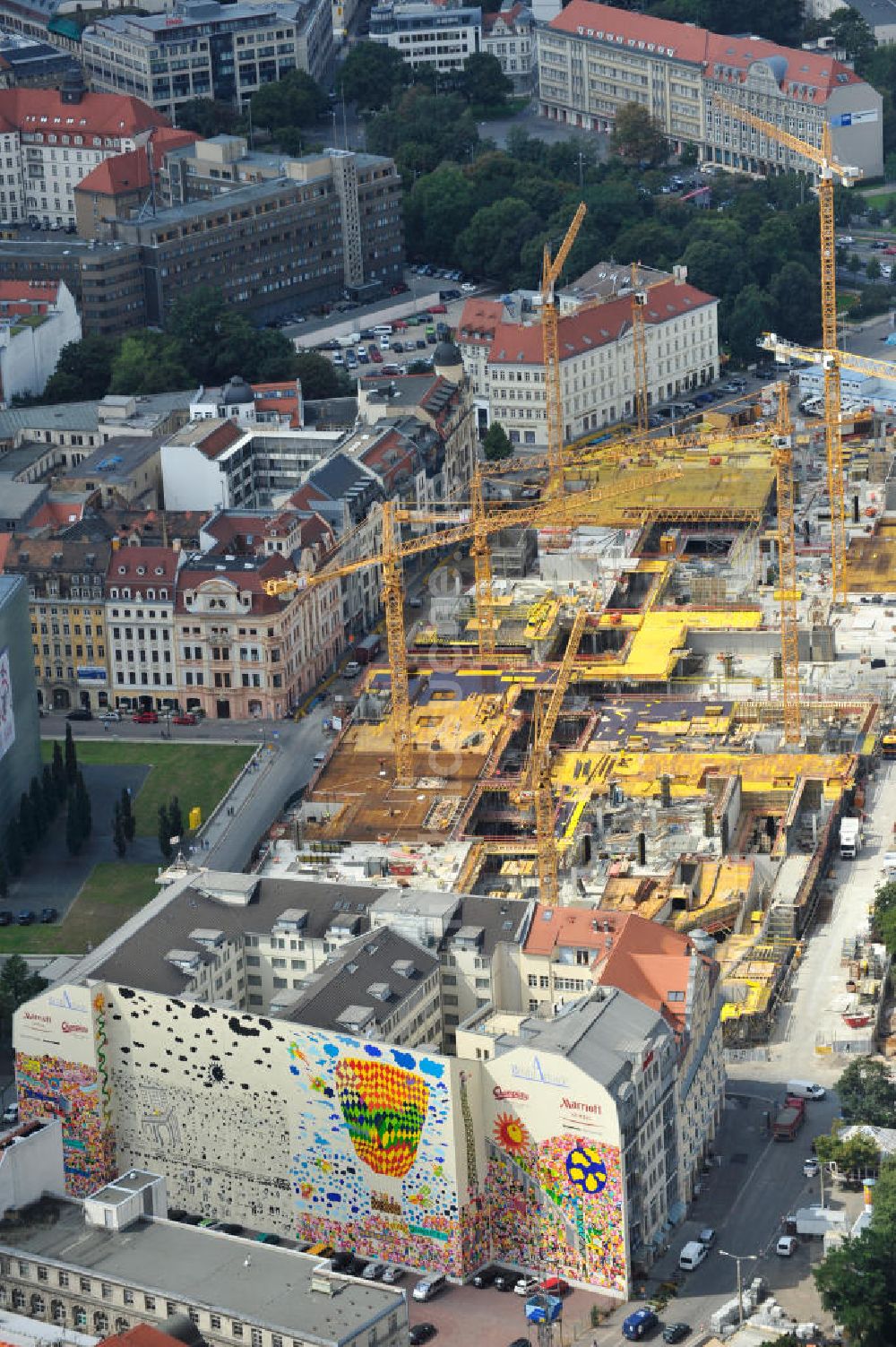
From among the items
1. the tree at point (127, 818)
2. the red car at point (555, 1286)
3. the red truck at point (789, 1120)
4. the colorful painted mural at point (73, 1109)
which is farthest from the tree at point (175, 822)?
the red car at point (555, 1286)

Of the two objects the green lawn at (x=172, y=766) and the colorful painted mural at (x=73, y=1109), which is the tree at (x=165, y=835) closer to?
the green lawn at (x=172, y=766)

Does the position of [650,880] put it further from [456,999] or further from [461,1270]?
[461,1270]

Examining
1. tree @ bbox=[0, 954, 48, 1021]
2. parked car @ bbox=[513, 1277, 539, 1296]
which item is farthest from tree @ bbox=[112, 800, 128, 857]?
parked car @ bbox=[513, 1277, 539, 1296]

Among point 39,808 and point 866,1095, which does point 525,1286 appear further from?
point 39,808

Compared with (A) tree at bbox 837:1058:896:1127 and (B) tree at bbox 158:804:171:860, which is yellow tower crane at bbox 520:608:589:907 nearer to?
(A) tree at bbox 837:1058:896:1127

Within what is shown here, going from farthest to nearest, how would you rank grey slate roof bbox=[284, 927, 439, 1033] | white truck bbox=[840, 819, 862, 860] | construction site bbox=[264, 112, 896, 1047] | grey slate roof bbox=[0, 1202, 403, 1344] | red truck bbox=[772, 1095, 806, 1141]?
white truck bbox=[840, 819, 862, 860] → construction site bbox=[264, 112, 896, 1047] → red truck bbox=[772, 1095, 806, 1141] → grey slate roof bbox=[284, 927, 439, 1033] → grey slate roof bbox=[0, 1202, 403, 1344]

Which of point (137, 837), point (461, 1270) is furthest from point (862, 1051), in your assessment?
point (137, 837)
